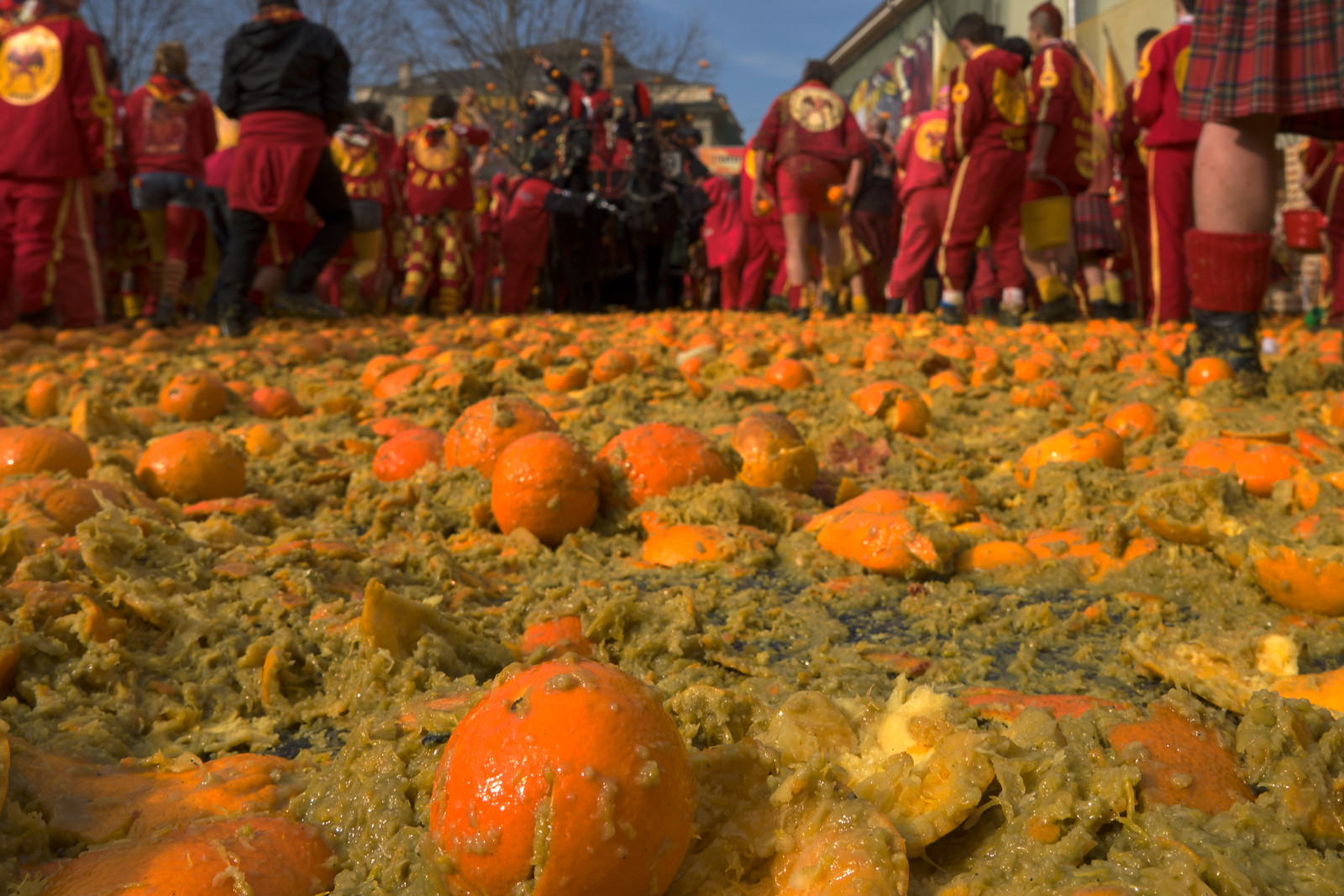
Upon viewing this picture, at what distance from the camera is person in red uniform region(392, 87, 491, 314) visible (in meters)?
9.71

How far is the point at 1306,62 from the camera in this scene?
304 centimetres

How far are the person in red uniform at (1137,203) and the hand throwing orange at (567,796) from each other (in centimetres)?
809

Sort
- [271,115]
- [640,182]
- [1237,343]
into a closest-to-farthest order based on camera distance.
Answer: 1. [1237,343]
2. [271,115]
3. [640,182]

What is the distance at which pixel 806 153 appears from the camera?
802 centimetres

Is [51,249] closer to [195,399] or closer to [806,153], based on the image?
[195,399]

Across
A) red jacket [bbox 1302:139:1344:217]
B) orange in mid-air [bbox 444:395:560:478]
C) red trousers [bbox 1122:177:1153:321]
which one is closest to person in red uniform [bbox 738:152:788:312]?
red trousers [bbox 1122:177:1153:321]

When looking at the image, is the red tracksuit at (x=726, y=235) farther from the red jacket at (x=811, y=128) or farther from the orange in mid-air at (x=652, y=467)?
the orange in mid-air at (x=652, y=467)

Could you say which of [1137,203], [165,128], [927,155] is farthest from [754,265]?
[165,128]

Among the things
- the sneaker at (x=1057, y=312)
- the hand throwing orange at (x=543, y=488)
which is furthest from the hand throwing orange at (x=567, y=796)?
the sneaker at (x=1057, y=312)

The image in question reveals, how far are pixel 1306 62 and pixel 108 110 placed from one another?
667 cm

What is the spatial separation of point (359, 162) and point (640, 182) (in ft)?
10.4

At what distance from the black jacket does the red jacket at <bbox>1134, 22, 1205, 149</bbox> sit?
5.38m

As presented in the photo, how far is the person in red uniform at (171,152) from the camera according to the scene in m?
7.59

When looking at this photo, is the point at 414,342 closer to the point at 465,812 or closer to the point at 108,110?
the point at 108,110
